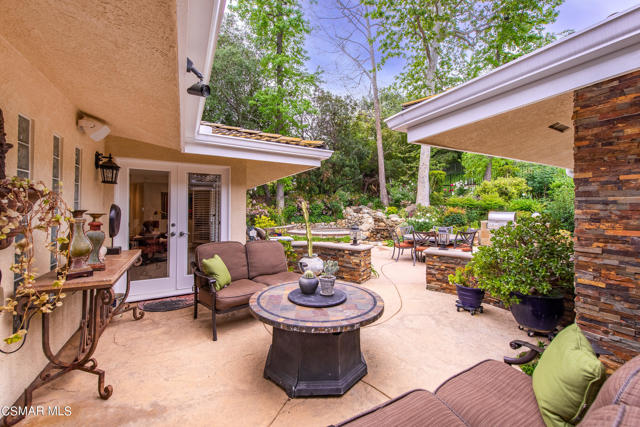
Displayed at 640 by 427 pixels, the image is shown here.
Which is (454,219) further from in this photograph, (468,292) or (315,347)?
(315,347)

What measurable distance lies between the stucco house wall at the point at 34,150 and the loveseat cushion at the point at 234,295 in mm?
1484

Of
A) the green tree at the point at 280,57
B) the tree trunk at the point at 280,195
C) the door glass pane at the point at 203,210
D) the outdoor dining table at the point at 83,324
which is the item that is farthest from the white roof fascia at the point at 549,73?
the tree trunk at the point at 280,195

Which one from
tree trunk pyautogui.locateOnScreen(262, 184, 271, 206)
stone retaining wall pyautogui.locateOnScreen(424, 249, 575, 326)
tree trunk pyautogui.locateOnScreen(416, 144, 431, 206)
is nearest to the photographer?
stone retaining wall pyautogui.locateOnScreen(424, 249, 575, 326)

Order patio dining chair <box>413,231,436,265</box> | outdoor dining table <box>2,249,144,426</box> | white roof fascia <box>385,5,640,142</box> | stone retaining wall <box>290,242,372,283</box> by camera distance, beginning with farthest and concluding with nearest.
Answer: patio dining chair <box>413,231,436,265</box>
stone retaining wall <box>290,242,372,283</box>
outdoor dining table <box>2,249,144,426</box>
white roof fascia <box>385,5,640,142</box>

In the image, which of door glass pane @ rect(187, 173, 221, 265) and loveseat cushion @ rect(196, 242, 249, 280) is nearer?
loveseat cushion @ rect(196, 242, 249, 280)

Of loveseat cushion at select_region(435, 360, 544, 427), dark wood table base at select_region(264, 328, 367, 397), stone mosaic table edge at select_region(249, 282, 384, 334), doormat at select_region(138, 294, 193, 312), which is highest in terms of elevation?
stone mosaic table edge at select_region(249, 282, 384, 334)

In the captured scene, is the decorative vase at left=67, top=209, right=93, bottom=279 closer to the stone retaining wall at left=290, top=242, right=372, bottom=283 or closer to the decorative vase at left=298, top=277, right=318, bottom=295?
the decorative vase at left=298, top=277, right=318, bottom=295

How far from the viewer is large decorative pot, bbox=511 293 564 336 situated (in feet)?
9.81

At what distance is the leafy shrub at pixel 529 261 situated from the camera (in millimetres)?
2953

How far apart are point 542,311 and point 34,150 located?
4938mm

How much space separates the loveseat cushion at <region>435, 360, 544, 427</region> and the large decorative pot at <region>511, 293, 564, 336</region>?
157cm

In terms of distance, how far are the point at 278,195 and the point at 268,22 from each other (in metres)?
7.31

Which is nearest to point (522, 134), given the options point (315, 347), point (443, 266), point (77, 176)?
point (443, 266)

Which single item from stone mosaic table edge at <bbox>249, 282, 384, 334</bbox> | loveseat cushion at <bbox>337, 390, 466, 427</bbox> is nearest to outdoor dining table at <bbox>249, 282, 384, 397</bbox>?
stone mosaic table edge at <bbox>249, 282, 384, 334</bbox>
